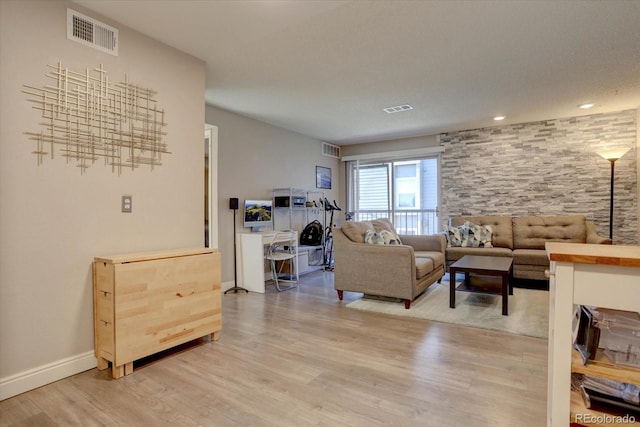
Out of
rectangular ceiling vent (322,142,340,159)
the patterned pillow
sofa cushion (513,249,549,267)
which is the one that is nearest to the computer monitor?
the patterned pillow

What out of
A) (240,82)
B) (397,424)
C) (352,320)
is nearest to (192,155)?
(240,82)

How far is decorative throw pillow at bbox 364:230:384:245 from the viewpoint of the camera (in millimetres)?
3721

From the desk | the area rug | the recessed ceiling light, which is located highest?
the recessed ceiling light

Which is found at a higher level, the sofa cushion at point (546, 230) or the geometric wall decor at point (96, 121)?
the geometric wall decor at point (96, 121)

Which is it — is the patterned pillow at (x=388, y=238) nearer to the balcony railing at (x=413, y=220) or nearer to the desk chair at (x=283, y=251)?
the desk chair at (x=283, y=251)

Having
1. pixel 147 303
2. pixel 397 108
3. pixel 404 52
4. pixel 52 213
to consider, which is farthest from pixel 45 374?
pixel 397 108

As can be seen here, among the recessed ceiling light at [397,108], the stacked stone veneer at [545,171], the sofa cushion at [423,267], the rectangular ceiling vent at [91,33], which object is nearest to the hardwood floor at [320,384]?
the sofa cushion at [423,267]

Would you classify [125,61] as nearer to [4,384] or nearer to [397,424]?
[4,384]

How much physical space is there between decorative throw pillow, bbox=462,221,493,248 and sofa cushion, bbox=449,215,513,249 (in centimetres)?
10

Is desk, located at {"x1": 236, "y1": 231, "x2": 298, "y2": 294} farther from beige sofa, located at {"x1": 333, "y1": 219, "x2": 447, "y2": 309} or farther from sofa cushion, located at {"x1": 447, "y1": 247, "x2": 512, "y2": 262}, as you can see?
sofa cushion, located at {"x1": 447, "y1": 247, "x2": 512, "y2": 262}

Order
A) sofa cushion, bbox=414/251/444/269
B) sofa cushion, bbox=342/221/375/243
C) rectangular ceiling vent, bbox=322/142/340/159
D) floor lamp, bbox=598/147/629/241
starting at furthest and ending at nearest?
1. rectangular ceiling vent, bbox=322/142/340/159
2. floor lamp, bbox=598/147/629/241
3. sofa cushion, bbox=414/251/444/269
4. sofa cushion, bbox=342/221/375/243

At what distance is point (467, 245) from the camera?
4879mm

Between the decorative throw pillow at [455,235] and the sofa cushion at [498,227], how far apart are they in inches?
8.9

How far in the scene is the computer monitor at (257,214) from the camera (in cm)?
457
